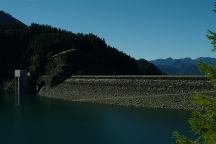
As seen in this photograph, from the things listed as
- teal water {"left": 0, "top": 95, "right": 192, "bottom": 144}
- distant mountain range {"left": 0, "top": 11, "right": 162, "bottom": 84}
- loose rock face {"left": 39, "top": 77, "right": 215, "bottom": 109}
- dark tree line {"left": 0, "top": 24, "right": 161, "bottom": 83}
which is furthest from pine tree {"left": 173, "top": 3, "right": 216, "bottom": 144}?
dark tree line {"left": 0, "top": 24, "right": 161, "bottom": 83}

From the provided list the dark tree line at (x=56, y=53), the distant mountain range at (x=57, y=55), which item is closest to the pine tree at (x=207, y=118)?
the distant mountain range at (x=57, y=55)

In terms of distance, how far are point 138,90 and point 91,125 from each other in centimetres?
2331

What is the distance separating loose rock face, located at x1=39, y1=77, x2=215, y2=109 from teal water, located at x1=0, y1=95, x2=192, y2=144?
3.37 metres

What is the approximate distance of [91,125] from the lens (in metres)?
48.9

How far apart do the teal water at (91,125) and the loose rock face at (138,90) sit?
3.37 metres

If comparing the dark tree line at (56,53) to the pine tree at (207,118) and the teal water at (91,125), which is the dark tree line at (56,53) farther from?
the pine tree at (207,118)

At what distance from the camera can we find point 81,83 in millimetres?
84938

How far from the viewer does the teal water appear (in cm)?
3844

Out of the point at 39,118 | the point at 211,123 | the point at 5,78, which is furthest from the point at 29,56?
the point at 211,123

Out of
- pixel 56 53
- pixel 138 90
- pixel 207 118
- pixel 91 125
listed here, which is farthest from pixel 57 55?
pixel 207 118

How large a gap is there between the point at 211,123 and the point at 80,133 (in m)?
35.6

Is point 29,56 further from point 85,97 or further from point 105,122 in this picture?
point 105,122

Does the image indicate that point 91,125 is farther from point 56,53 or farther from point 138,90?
point 56,53

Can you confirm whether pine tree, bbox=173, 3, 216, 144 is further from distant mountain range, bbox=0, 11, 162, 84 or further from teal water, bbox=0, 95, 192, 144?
distant mountain range, bbox=0, 11, 162, 84
